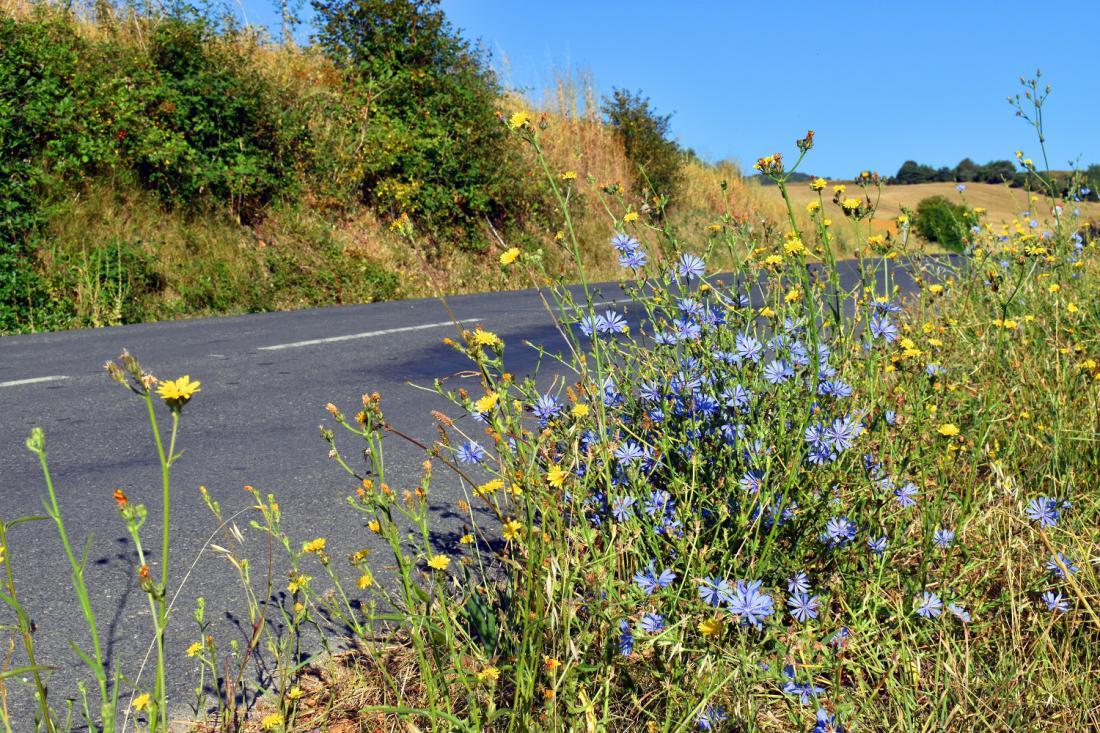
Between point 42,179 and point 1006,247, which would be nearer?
point 1006,247

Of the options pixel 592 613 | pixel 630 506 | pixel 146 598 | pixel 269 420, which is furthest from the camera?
pixel 269 420

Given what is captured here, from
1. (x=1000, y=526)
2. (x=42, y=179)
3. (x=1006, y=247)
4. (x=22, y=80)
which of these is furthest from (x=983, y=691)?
(x=22, y=80)

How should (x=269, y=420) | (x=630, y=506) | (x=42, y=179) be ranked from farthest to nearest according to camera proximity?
1. (x=42, y=179)
2. (x=269, y=420)
3. (x=630, y=506)

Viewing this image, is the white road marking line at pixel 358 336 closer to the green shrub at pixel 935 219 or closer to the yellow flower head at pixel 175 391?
the yellow flower head at pixel 175 391

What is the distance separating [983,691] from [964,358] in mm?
2612

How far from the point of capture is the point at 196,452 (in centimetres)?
435

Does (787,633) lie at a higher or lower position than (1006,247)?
lower

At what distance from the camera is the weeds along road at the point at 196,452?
272cm

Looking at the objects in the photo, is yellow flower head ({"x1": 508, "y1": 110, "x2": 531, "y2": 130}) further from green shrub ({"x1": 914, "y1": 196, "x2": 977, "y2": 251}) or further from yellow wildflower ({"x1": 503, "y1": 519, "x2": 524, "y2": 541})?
green shrub ({"x1": 914, "y1": 196, "x2": 977, "y2": 251})

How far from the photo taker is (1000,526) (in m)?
2.87

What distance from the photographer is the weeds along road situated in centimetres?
272

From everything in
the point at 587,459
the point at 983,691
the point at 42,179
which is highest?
the point at 42,179

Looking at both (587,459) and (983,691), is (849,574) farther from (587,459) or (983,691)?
(587,459)

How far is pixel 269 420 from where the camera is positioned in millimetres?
4977
